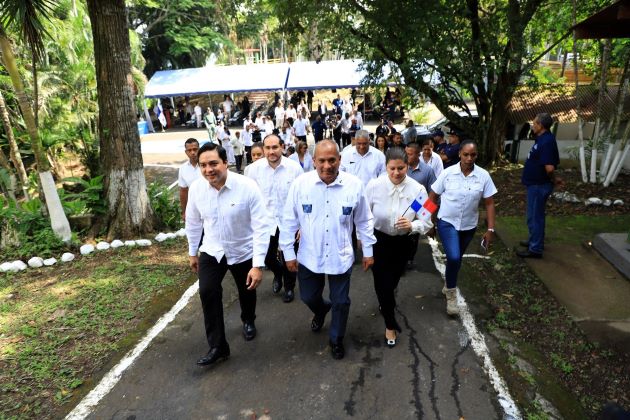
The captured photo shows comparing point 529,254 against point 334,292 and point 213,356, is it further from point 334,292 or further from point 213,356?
point 213,356

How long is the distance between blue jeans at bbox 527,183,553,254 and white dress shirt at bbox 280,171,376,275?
295cm

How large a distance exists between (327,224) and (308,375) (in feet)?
4.13

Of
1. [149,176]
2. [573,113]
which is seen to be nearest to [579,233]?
[573,113]

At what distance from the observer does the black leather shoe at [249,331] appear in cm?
407

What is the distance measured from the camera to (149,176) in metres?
13.1

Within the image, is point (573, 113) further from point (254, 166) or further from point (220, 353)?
point (220, 353)

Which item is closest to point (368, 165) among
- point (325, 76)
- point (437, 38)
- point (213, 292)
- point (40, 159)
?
point (213, 292)

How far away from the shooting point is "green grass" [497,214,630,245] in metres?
6.37

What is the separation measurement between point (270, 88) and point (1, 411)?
18762mm

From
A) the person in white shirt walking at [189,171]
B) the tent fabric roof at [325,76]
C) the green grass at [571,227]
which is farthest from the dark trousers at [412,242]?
the tent fabric roof at [325,76]

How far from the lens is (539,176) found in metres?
5.30

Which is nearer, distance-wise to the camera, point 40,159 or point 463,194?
point 463,194

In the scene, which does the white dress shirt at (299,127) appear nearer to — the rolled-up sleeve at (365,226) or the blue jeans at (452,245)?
the blue jeans at (452,245)

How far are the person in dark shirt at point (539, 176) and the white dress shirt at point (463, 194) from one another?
148 centimetres
